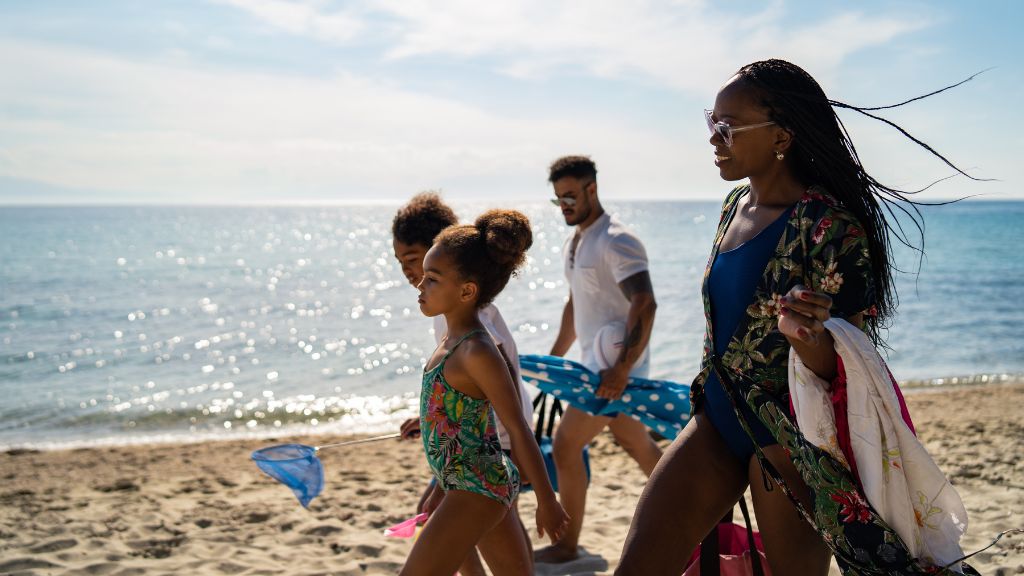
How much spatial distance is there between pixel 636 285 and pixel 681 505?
235cm

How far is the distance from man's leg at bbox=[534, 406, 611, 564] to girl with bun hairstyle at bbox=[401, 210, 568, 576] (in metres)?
1.69

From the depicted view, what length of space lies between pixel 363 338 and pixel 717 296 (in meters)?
15.8

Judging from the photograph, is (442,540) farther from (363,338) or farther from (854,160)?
(363,338)

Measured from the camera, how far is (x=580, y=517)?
514 cm

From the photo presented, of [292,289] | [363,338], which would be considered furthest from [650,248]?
[363,338]

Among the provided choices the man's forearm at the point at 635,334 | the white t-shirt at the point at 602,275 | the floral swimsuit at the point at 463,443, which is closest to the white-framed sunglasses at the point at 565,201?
the white t-shirt at the point at 602,275

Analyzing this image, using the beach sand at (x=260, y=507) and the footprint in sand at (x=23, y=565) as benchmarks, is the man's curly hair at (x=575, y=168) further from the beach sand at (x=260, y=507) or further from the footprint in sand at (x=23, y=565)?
the footprint in sand at (x=23, y=565)

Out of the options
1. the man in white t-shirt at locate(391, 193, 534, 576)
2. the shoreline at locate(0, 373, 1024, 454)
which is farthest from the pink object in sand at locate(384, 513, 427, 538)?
the shoreline at locate(0, 373, 1024, 454)

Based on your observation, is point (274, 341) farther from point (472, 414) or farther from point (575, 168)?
point (472, 414)

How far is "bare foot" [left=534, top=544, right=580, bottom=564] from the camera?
5.04 meters

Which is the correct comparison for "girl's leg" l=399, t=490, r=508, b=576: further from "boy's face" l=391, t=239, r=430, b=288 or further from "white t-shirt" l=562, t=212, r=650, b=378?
"white t-shirt" l=562, t=212, r=650, b=378

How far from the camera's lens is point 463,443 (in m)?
3.12

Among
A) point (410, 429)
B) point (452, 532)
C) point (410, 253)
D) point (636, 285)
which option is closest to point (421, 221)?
point (410, 253)

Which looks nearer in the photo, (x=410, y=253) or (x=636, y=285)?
(x=410, y=253)
